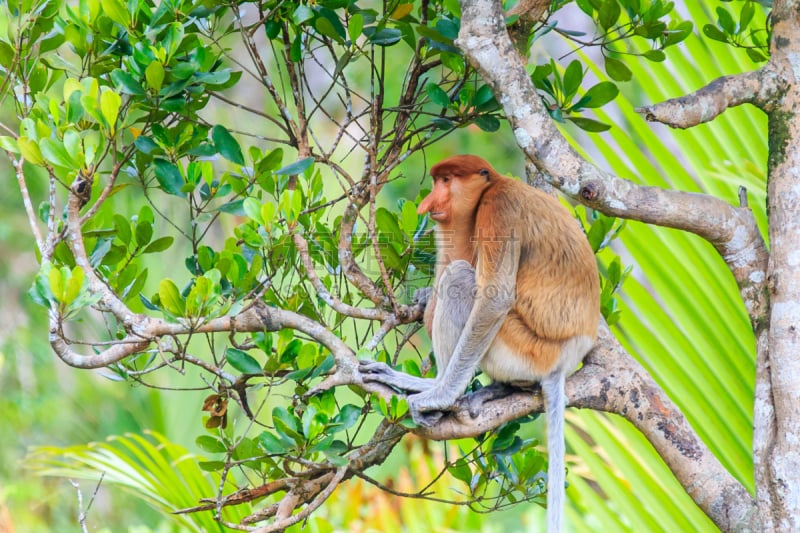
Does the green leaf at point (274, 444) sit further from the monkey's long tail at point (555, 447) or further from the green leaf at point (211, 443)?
the monkey's long tail at point (555, 447)

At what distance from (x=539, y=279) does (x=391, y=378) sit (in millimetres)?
490

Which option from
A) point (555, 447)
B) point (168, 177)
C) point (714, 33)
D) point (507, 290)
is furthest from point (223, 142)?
point (714, 33)

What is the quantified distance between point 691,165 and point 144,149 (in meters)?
1.35

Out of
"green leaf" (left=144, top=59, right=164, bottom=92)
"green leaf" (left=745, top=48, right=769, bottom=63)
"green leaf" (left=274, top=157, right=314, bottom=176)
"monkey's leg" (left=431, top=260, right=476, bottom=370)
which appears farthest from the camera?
"monkey's leg" (left=431, top=260, right=476, bottom=370)

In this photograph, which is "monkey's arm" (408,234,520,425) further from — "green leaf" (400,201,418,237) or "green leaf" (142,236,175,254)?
"green leaf" (142,236,175,254)

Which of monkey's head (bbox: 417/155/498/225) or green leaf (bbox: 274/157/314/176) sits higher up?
monkey's head (bbox: 417/155/498/225)

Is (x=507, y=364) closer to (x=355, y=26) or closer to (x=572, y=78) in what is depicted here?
(x=572, y=78)

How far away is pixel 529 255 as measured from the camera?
201 centimetres

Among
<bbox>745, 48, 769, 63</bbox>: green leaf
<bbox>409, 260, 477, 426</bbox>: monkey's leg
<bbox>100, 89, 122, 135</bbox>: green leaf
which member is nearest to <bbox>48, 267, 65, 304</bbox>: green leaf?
<bbox>100, 89, 122, 135</bbox>: green leaf

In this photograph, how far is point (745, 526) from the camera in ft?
Result: 5.03

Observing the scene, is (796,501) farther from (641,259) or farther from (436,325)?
(436,325)

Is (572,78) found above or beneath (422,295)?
above

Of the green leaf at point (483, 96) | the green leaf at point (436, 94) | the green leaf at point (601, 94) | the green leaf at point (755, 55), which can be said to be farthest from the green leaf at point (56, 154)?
the green leaf at point (755, 55)

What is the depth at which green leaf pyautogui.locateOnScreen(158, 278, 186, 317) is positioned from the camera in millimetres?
1403
